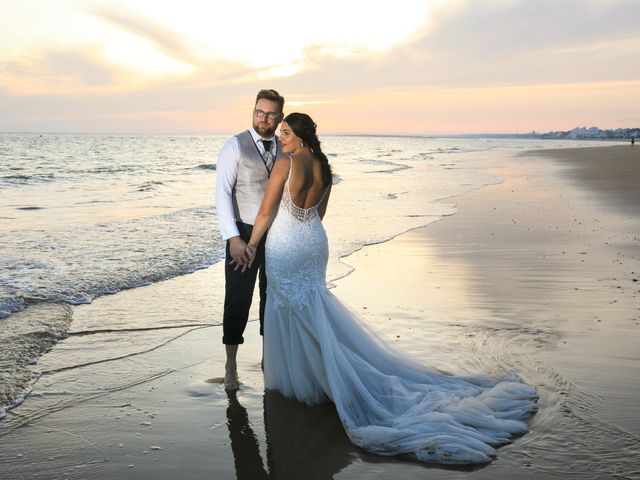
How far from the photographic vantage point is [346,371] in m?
4.23

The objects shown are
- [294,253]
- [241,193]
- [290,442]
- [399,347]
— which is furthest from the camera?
[399,347]

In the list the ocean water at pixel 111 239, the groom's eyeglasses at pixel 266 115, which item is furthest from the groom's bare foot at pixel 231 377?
the groom's eyeglasses at pixel 266 115

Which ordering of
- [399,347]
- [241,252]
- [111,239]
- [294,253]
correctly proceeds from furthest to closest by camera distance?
[111,239] < [399,347] < [241,252] < [294,253]

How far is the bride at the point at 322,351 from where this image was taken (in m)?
3.98

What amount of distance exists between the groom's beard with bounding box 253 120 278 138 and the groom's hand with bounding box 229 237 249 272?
0.77 meters

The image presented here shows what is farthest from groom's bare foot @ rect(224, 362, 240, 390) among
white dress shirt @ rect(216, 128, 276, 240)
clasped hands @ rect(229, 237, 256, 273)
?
white dress shirt @ rect(216, 128, 276, 240)

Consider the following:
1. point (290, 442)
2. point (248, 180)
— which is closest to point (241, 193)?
point (248, 180)

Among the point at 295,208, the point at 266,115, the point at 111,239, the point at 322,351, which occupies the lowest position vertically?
the point at 111,239

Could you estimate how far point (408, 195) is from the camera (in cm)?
2095

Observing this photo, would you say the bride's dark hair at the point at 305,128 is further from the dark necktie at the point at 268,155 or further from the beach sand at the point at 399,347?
the beach sand at the point at 399,347

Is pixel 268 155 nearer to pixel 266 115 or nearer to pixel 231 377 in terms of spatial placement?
pixel 266 115

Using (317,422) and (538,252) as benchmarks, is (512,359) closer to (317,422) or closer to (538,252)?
(317,422)

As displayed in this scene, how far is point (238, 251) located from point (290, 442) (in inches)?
56.0

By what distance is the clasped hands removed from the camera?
4.60m
